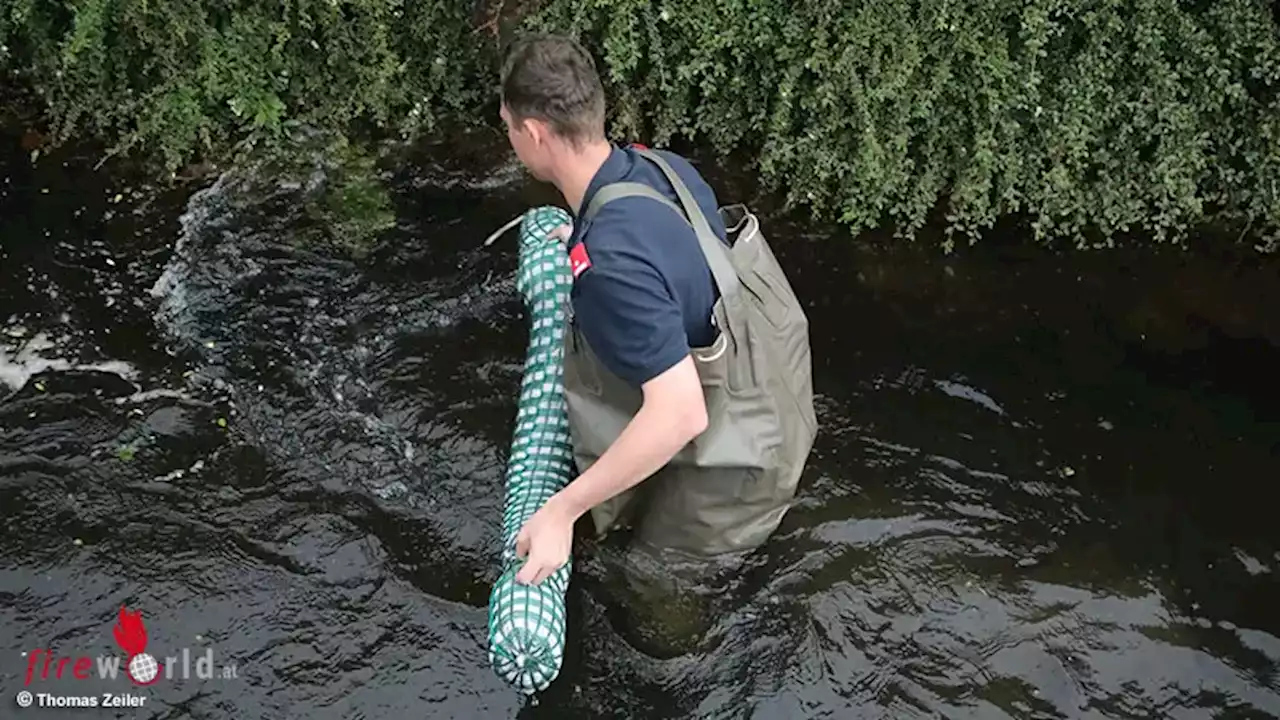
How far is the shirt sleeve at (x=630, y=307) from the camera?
8.77 feet

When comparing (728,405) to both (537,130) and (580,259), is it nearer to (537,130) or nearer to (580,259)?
(580,259)

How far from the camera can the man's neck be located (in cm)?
292

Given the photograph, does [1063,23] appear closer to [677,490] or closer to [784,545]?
[784,545]

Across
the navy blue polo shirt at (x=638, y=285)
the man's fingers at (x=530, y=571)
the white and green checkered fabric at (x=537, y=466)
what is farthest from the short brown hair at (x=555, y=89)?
the man's fingers at (x=530, y=571)

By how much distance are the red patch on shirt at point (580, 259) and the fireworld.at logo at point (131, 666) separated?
1.73 metres

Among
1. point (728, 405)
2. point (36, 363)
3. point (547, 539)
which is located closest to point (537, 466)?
point (547, 539)

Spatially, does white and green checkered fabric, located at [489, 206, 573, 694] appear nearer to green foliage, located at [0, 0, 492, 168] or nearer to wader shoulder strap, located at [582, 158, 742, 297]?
wader shoulder strap, located at [582, 158, 742, 297]

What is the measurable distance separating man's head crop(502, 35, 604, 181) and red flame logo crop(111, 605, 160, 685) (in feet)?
6.29

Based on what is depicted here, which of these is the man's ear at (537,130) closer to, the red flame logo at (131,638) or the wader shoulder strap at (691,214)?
the wader shoulder strap at (691,214)

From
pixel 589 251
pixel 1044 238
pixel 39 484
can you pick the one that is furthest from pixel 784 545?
pixel 39 484

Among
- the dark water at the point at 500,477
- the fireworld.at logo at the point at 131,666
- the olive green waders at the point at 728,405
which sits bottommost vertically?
the fireworld.at logo at the point at 131,666

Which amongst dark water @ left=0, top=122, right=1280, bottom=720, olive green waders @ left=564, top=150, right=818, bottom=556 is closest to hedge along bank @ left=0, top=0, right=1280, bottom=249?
dark water @ left=0, top=122, right=1280, bottom=720

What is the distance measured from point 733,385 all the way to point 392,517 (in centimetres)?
156

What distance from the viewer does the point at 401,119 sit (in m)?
5.68
